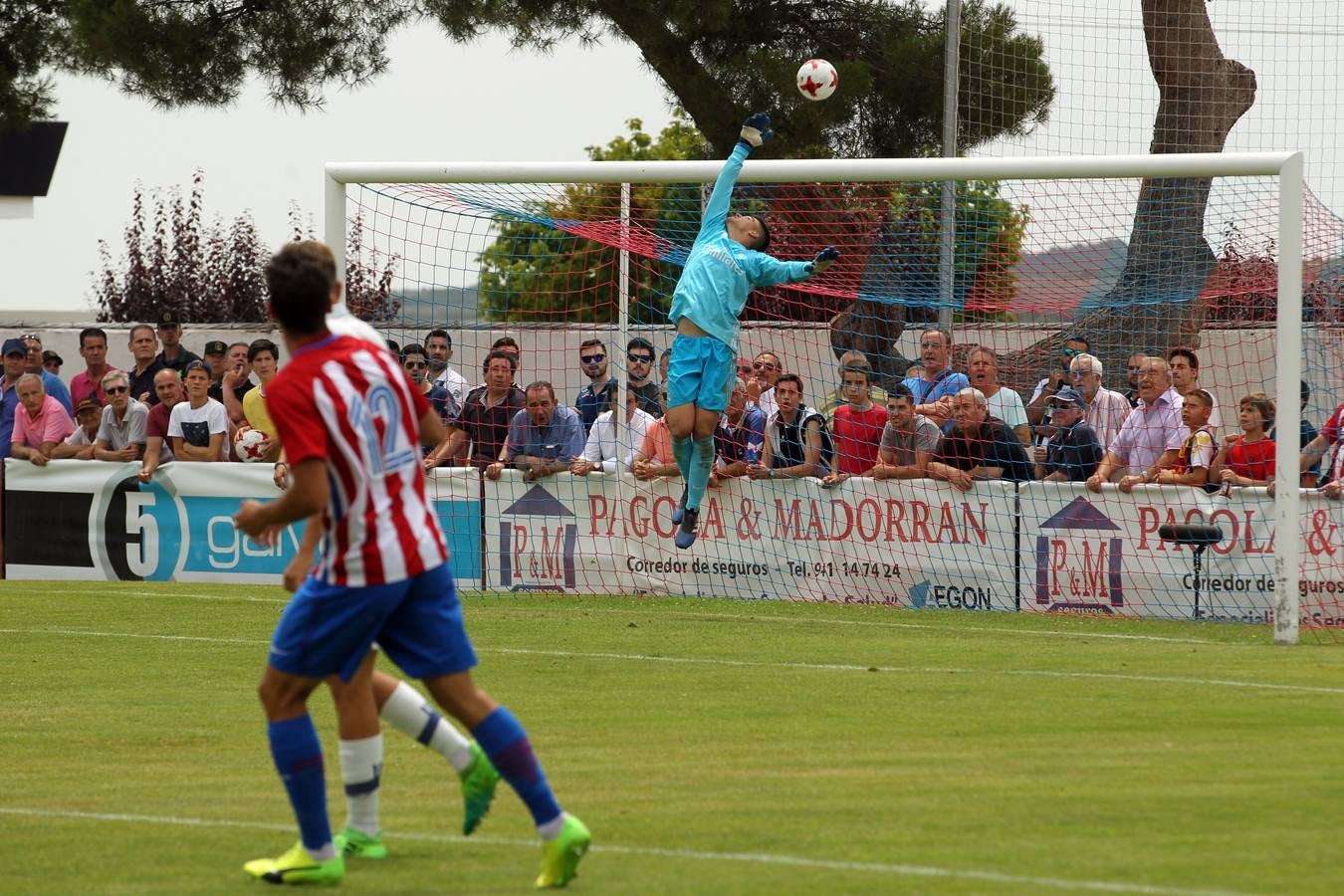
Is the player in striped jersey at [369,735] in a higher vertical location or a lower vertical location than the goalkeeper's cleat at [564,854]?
higher

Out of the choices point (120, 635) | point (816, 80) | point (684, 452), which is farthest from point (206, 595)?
point (816, 80)

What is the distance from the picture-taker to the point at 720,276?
486 inches

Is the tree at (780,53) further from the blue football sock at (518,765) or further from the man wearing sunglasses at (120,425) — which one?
the blue football sock at (518,765)

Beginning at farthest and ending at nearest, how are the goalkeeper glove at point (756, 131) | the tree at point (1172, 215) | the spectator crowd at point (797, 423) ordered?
1. the tree at point (1172, 215)
2. the spectator crowd at point (797, 423)
3. the goalkeeper glove at point (756, 131)

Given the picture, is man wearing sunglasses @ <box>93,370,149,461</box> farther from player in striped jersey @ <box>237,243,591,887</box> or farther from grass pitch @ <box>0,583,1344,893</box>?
player in striped jersey @ <box>237,243,591,887</box>

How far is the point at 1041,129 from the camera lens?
1719cm

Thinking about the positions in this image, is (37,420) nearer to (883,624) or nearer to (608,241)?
(608,241)

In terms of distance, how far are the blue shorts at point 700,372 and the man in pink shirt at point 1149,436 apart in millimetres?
3316

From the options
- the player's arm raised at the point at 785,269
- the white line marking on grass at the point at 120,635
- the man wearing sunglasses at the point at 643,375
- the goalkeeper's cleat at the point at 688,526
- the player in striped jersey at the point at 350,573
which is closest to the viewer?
the player in striped jersey at the point at 350,573

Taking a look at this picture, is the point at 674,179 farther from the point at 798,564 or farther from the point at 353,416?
the point at 353,416

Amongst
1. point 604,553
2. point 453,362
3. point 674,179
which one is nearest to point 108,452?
point 453,362

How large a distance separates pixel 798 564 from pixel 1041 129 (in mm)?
5277

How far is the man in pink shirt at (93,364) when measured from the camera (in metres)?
18.8

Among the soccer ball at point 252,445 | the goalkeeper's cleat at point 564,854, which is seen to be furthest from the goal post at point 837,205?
the goalkeeper's cleat at point 564,854
